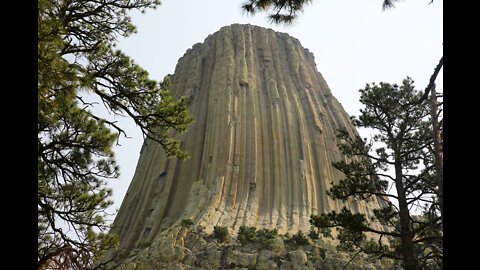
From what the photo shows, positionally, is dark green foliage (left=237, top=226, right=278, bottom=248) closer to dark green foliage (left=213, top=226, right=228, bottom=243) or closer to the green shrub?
dark green foliage (left=213, top=226, right=228, bottom=243)

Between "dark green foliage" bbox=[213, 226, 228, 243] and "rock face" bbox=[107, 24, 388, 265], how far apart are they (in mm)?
1458

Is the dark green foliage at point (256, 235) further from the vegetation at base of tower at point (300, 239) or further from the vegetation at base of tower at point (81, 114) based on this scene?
the vegetation at base of tower at point (81, 114)

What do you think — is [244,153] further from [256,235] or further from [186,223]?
[256,235]

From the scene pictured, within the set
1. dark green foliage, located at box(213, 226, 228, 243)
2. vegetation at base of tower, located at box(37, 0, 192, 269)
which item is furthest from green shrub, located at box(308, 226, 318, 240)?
vegetation at base of tower, located at box(37, 0, 192, 269)

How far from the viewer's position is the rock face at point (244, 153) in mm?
33750

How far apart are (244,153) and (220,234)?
12.5 meters

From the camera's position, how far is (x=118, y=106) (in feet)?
29.0

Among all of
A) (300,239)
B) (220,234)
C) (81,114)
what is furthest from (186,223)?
(81,114)

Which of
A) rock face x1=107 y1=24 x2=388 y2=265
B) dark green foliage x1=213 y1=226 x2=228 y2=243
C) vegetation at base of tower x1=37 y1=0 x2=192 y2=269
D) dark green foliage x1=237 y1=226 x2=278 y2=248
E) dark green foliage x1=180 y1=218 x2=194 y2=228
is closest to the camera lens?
vegetation at base of tower x1=37 y1=0 x2=192 y2=269

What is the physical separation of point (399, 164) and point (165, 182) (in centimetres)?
3074

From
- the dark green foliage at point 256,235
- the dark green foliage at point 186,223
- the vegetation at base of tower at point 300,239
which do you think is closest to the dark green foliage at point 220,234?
the dark green foliage at point 256,235

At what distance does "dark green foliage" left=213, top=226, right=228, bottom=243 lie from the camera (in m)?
27.3

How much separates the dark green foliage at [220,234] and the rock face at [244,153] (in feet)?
4.78
